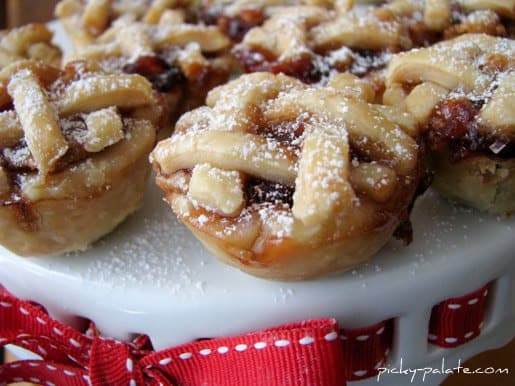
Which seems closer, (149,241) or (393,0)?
(149,241)

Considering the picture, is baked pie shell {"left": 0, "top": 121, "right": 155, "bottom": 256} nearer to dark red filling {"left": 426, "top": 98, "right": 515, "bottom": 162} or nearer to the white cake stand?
the white cake stand

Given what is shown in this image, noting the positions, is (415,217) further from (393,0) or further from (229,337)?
Answer: (393,0)

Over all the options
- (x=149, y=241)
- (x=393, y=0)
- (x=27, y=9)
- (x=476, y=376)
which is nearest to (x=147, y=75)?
(x=149, y=241)

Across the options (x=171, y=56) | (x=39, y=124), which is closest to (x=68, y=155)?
(x=39, y=124)

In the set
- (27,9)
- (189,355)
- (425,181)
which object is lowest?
(27,9)

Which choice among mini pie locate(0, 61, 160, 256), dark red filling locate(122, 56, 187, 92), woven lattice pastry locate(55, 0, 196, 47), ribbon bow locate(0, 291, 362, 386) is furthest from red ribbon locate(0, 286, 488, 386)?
woven lattice pastry locate(55, 0, 196, 47)

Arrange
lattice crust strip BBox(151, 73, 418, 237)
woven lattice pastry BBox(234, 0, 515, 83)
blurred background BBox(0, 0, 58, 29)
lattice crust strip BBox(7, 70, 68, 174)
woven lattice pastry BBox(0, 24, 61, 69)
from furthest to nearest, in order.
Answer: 1. blurred background BBox(0, 0, 58, 29)
2. woven lattice pastry BBox(0, 24, 61, 69)
3. woven lattice pastry BBox(234, 0, 515, 83)
4. lattice crust strip BBox(7, 70, 68, 174)
5. lattice crust strip BBox(151, 73, 418, 237)
